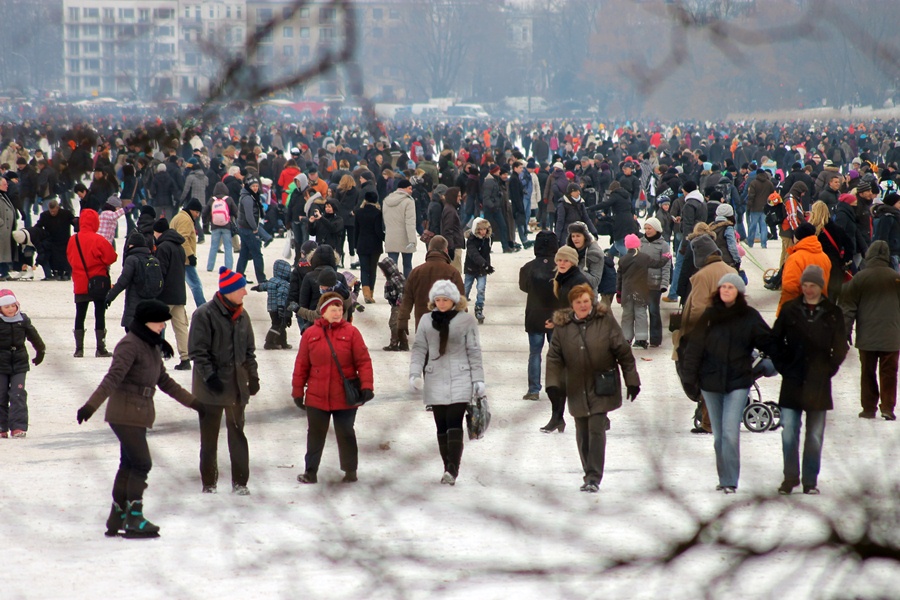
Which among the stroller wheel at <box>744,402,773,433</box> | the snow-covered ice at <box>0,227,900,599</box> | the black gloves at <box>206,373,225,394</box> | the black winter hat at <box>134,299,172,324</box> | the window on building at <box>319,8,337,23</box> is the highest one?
the window on building at <box>319,8,337,23</box>

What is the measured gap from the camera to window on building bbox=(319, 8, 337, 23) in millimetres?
1120

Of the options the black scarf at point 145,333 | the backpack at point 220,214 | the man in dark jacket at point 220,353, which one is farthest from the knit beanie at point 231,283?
the backpack at point 220,214

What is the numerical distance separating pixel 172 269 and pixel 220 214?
17.4ft

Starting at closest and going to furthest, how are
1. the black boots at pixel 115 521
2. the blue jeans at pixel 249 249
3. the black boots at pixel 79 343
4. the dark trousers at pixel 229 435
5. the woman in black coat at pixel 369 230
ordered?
the dark trousers at pixel 229 435 → the black boots at pixel 115 521 → the black boots at pixel 79 343 → the woman in black coat at pixel 369 230 → the blue jeans at pixel 249 249

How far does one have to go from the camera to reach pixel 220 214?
14625mm

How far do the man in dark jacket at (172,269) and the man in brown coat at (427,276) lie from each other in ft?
6.19

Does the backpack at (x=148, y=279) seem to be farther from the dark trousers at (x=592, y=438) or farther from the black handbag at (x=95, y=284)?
the dark trousers at (x=592, y=438)

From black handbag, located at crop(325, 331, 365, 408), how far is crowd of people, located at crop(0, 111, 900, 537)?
2 centimetres

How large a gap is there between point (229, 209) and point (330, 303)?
9.17 m

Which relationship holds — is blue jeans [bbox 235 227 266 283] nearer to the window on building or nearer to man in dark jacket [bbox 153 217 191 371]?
man in dark jacket [bbox 153 217 191 371]

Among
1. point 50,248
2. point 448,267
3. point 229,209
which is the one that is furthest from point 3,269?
point 448,267

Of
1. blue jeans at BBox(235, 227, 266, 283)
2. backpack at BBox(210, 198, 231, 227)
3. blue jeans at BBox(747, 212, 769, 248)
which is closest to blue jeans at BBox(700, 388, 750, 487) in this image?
blue jeans at BBox(235, 227, 266, 283)

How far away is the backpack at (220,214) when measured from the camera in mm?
14625

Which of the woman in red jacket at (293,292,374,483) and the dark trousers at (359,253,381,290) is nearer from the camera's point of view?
the woman in red jacket at (293,292,374,483)
